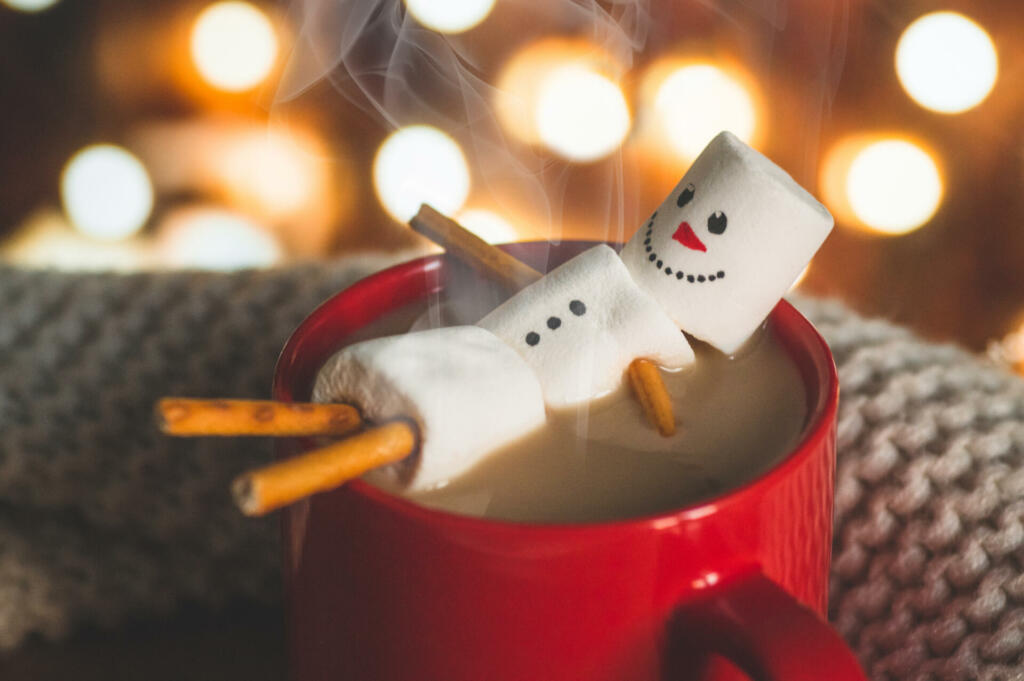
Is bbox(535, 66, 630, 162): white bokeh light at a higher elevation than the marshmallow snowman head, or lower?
lower

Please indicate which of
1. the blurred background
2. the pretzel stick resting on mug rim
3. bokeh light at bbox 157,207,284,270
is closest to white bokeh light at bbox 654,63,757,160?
the blurred background

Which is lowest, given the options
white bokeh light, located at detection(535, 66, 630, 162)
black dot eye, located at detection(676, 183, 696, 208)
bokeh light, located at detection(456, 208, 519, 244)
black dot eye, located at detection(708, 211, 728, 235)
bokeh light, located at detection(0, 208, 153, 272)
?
bokeh light, located at detection(0, 208, 153, 272)

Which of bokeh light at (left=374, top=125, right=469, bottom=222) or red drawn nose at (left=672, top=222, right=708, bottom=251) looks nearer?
red drawn nose at (left=672, top=222, right=708, bottom=251)

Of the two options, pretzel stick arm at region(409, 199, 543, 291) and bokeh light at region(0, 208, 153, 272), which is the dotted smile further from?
bokeh light at region(0, 208, 153, 272)

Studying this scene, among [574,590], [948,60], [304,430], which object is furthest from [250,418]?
[948,60]

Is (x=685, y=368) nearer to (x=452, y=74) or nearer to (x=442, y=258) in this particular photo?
(x=442, y=258)

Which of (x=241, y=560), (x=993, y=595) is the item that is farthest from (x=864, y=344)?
(x=241, y=560)

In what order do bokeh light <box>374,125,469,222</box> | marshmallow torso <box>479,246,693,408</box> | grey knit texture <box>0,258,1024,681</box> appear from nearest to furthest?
1. marshmallow torso <box>479,246,693,408</box>
2. grey knit texture <box>0,258,1024,681</box>
3. bokeh light <box>374,125,469,222</box>

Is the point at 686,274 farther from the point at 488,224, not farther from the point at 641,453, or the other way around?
the point at 488,224
